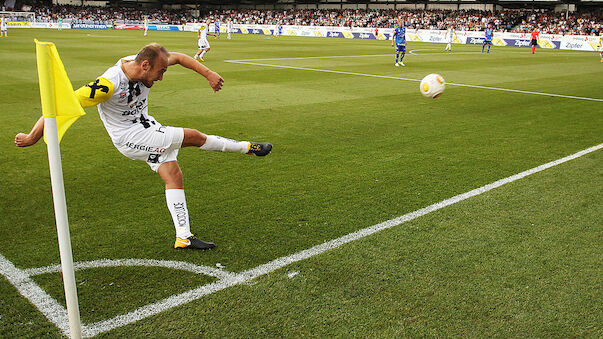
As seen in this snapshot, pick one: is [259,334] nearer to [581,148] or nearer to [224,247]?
[224,247]

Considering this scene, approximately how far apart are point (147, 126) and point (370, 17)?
6950 centimetres

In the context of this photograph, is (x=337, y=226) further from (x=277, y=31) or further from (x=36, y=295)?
(x=277, y=31)

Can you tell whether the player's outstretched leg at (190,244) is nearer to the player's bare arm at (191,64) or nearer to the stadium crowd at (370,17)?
the player's bare arm at (191,64)

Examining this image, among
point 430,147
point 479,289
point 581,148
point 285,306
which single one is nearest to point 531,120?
point 581,148

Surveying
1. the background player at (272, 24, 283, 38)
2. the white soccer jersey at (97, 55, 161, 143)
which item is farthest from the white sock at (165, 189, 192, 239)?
the background player at (272, 24, 283, 38)

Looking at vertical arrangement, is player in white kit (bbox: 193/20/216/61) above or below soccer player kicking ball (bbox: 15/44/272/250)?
above

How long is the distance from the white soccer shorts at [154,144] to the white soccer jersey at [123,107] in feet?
0.17

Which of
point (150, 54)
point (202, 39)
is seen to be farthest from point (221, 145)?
point (202, 39)

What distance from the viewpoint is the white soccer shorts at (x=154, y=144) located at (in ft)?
14.6

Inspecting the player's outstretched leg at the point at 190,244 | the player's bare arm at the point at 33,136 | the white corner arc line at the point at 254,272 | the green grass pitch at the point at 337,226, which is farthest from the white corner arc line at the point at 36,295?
the player's outstretched leg at the point at 190,244

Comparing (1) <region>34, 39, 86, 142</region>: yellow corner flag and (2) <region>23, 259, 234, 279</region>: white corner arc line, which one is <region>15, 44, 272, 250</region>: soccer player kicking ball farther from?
(1) <region>34, 39, 86, 142</region>: yellow corner flag

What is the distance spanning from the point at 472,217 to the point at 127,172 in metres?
4.41

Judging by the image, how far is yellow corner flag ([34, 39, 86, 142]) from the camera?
2.54 meters

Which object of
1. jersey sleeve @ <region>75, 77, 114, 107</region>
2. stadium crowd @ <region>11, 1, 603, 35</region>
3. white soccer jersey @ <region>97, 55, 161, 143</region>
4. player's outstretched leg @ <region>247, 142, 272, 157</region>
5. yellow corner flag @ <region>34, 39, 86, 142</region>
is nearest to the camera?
yellow corner flag @ <region>34, 39, 86, 142</region>
